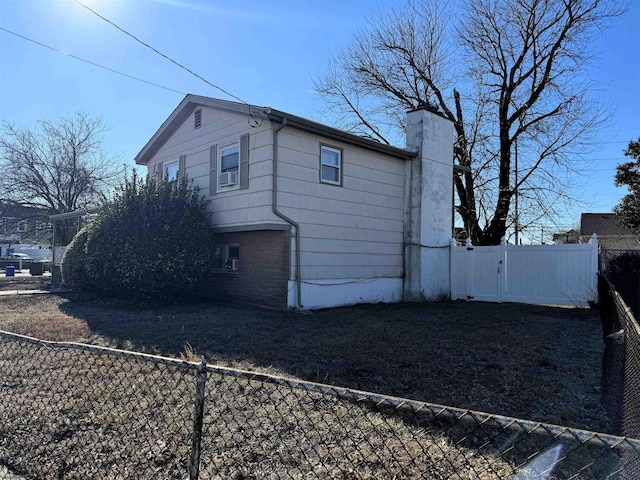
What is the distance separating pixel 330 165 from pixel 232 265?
3.62 meters

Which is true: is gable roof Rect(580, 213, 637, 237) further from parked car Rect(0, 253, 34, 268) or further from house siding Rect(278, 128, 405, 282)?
parked car Rect(0, 253, 34, 268)

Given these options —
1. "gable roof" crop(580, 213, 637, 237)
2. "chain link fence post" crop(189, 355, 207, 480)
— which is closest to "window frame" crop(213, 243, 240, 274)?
"chain link fence post" crop(189, 355, 207, 480)

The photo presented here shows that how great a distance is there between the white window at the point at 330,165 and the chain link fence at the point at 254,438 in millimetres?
7665

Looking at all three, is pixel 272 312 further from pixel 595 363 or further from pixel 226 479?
pixel 226 479

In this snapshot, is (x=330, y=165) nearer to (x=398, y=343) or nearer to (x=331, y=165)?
(x=331, y=165)

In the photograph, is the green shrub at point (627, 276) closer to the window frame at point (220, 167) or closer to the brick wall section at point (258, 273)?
the brick wall section at point (258, 273)

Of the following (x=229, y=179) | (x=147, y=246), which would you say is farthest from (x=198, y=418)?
(x=229, y=179)

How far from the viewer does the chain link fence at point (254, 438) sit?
2826mm

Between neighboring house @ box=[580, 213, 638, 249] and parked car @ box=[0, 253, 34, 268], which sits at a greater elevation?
neighboring house @ box=[580, 213, 638, 249]

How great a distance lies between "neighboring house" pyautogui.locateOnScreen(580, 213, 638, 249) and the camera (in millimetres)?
35469

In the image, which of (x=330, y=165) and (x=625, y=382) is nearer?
(x=625, y=382)

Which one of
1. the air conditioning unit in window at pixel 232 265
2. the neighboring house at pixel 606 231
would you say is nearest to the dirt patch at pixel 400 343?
the air conditioning unit in window at pixel 232 265

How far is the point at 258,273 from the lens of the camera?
37.1 ft

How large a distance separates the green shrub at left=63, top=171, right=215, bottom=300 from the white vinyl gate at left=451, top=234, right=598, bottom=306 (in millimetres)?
7293
